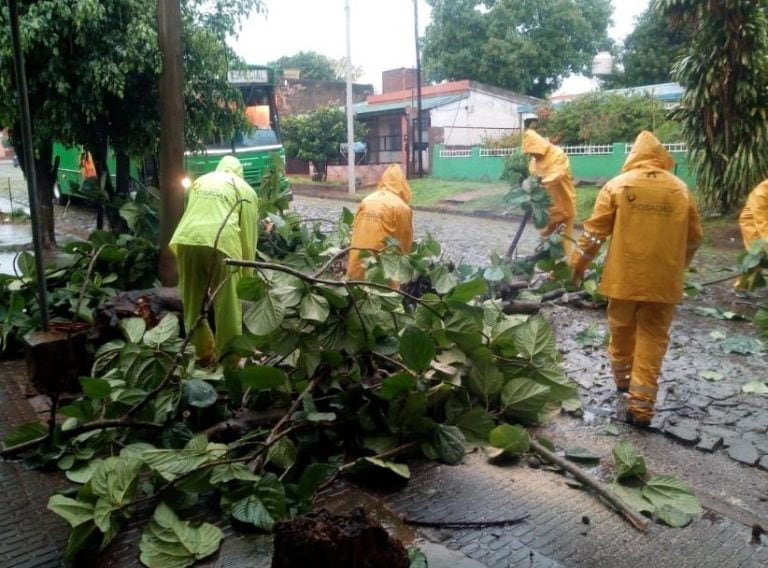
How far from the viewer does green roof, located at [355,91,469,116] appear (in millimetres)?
24422

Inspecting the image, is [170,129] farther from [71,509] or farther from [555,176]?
[555,176]

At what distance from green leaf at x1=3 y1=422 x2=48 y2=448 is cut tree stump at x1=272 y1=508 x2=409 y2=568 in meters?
1.72

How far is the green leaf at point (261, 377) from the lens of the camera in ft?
10.3

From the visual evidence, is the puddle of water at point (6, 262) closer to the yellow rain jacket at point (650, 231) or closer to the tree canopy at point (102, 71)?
the tree canopy at point (102, 71)

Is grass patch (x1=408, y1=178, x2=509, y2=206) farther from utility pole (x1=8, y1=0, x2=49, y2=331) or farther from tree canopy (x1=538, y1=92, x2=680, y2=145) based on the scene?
utility pole (x1=8, y1=0, x2=49, y2=331)

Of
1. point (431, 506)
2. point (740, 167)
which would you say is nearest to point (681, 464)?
point (431, 506)

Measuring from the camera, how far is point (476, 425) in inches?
136

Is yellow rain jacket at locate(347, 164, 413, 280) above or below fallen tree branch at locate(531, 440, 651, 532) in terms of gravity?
above

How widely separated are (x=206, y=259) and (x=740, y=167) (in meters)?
10.7

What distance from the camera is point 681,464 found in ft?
11.9

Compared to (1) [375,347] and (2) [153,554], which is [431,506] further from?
(2) [153,554]

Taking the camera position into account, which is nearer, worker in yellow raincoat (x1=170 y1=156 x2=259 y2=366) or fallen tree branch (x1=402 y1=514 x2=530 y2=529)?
fallen tree branch (x1=402 y1=514 x2=530 y2=529)

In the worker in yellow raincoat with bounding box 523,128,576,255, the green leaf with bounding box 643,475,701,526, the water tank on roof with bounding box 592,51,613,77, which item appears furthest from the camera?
the water tank on roof with bounding box 592,51,613,77

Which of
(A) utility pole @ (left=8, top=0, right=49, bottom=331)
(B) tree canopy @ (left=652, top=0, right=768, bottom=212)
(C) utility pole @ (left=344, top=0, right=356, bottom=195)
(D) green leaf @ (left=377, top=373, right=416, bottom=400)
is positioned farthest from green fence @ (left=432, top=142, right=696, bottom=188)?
(A) utility pole @ (left=8, top=0, right=49, bottom=331)
